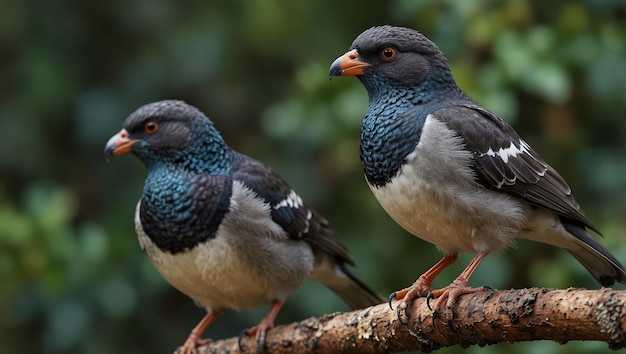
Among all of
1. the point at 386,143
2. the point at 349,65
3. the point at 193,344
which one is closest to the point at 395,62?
the point at 349,65

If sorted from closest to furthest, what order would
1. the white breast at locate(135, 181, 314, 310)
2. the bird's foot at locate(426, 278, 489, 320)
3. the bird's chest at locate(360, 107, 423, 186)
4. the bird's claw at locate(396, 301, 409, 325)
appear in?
1. the bird's foot at locate(426, 278, 489, 320)
2. the bird's claw at locate(396, 301, 409, 325)
3. the bird's chest at locate(360, 107, 423, 186)
4. the white breast at locate(135, 181, 314, 310)

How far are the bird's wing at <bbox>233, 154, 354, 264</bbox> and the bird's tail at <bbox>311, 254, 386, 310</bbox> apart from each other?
0.07 meters

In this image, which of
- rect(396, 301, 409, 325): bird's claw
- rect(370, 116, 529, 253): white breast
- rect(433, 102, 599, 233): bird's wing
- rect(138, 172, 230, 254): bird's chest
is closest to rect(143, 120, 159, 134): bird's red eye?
rect(138, 172, 230, 254): bird's chest

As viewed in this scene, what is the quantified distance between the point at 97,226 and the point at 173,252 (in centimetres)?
186

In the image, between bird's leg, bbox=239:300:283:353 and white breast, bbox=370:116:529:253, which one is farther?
bird's leg, bbox=239:300:283:353

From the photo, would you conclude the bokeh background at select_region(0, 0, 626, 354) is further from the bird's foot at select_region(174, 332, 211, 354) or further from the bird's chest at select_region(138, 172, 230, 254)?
the bird's chest at select_region(138, 172, 230, 254)

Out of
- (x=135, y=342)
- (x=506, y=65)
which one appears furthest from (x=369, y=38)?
(x=135, y=342)

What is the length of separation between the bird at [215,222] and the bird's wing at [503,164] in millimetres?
1078

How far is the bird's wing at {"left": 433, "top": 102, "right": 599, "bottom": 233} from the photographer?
12.4 ft

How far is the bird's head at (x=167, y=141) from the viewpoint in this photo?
450 cm

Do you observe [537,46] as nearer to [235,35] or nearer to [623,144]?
[623,144]

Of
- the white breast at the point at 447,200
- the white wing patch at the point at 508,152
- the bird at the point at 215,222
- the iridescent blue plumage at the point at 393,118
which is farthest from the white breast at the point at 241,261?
the white wing patch at the point at 508,152

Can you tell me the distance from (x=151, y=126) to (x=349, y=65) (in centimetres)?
110

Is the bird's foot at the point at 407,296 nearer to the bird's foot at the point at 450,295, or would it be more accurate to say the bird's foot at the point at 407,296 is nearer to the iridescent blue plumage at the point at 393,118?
the bird's foot at the point at 450,295
